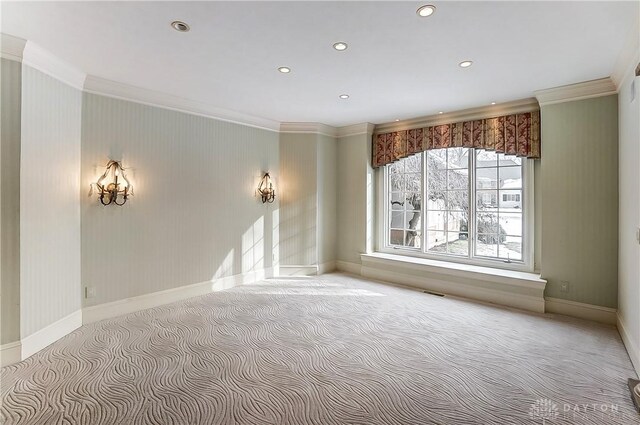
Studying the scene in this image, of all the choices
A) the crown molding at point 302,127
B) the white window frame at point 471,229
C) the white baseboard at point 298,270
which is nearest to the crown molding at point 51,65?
the crown molding at point 302,127

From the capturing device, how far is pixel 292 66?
318cm

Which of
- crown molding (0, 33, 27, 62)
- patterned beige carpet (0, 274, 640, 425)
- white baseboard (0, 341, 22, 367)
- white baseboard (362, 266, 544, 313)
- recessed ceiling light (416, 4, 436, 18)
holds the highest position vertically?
recessed ceiling light (416, 4, 436, 18)

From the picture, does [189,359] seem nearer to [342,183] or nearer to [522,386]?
[522,386]

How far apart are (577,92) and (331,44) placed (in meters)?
2.99

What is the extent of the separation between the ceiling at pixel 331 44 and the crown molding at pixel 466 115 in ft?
0.79

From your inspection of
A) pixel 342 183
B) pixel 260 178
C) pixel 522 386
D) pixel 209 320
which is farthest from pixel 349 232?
pixel 522 386

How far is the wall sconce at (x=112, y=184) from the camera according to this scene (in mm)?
3609

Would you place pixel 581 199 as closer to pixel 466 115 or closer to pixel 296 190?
pixel 466 115

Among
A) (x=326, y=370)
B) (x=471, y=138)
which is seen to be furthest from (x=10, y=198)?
(x=471, y=138)

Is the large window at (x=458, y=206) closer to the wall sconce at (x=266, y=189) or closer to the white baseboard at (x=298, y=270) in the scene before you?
the white baseboard at (x=298, y=270)

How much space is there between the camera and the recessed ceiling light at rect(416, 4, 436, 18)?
222 cm

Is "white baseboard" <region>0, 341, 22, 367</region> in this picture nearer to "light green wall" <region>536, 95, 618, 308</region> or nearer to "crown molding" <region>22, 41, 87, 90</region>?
"crown molding" <region>22, 41, 87, 90</region>

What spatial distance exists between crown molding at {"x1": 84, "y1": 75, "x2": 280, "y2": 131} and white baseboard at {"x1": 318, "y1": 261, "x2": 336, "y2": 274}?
2.61 m

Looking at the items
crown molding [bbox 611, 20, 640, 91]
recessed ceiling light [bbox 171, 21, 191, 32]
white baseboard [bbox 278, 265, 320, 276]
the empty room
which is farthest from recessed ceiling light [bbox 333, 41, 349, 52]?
white baseboard [bbox 278, 265, 320, 276]
